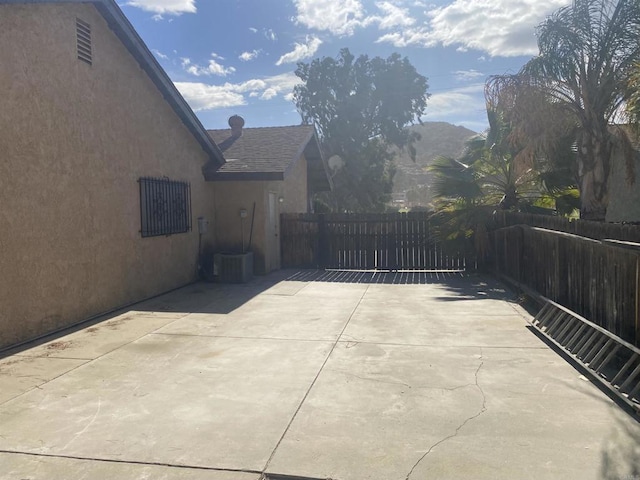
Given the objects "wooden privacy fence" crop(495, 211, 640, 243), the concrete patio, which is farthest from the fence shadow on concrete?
the concrete patio

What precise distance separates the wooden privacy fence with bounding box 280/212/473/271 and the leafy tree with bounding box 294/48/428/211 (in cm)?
2070

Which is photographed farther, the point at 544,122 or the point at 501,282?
the point at 501,282

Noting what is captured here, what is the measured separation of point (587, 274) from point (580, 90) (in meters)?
6.10

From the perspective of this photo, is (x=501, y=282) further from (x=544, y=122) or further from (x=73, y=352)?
(x=73, y=352)

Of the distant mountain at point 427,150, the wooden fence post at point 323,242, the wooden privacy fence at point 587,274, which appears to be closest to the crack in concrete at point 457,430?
the wooden privacy fence at point 587,274

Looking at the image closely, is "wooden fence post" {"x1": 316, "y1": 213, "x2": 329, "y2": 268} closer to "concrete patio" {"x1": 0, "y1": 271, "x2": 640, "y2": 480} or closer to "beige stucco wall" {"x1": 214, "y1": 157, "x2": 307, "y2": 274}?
"beige stucco wall" {"x1": 214, "y1": 157, "x2": 307, "y2": 274}

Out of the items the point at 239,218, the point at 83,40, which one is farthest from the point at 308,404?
the point at 239,218

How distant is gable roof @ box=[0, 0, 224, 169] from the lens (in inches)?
331

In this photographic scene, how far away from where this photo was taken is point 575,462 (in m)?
3.40

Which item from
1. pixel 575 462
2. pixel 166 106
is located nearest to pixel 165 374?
pixel 575 462

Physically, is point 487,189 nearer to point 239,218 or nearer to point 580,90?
point 580,90

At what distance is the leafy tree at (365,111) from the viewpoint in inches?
1409

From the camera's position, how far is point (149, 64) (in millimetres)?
9719

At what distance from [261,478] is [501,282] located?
31.0 ft
